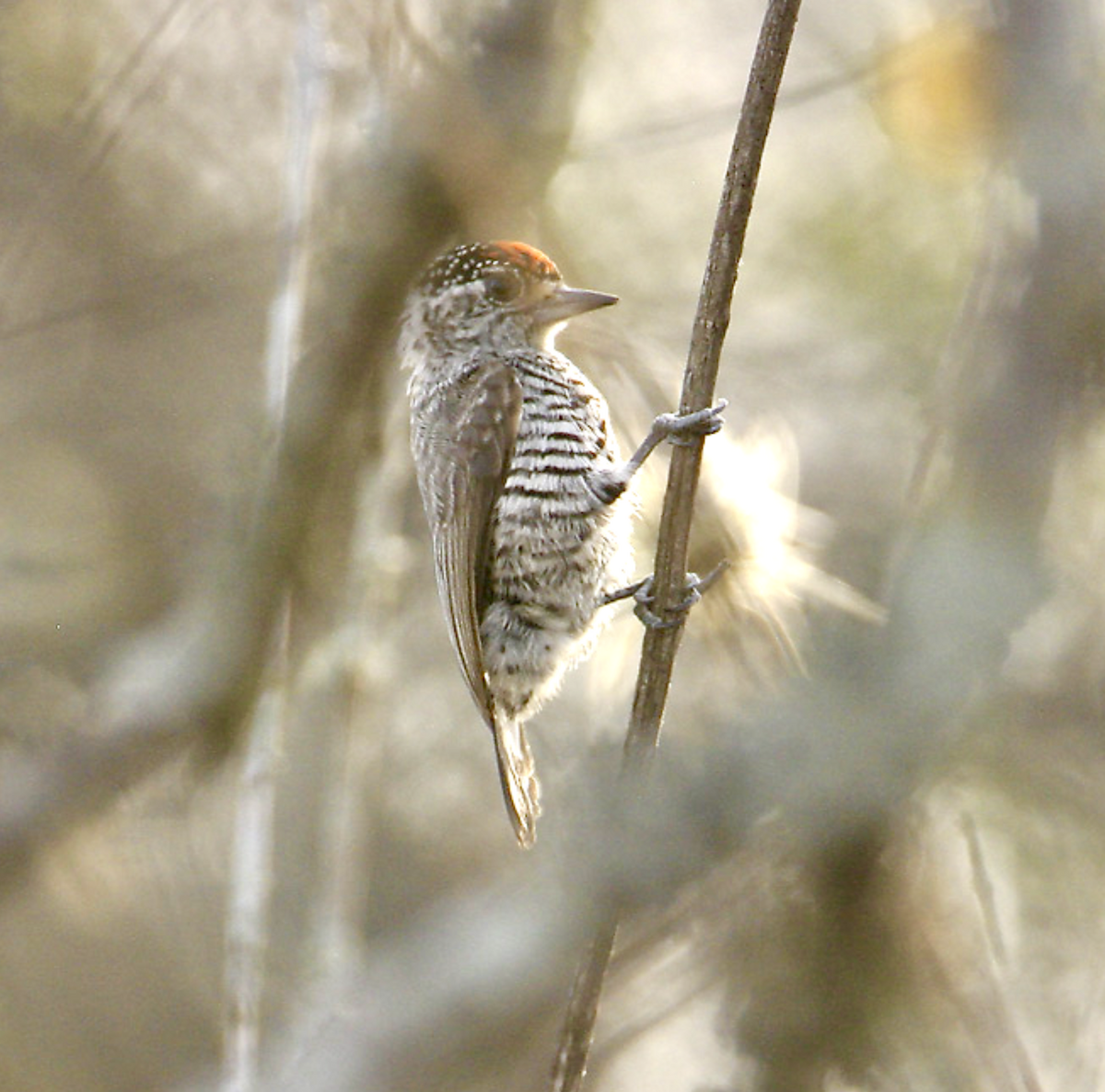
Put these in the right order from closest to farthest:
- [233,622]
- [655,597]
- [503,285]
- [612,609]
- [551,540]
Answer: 1. [655,597]
2. [551,540]
3. [612,609]
4. [503,285]
5. [233,622]

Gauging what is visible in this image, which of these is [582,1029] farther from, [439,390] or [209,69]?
[209,69]

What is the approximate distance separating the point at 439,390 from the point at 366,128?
2.66ft

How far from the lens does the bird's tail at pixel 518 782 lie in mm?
3896

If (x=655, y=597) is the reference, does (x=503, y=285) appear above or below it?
above

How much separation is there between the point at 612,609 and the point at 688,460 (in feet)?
3.99

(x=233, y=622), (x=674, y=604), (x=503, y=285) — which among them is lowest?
(x=674, y=604)

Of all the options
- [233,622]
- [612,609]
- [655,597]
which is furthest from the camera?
[233,622]

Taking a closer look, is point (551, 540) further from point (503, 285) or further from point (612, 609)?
point (503, 285)

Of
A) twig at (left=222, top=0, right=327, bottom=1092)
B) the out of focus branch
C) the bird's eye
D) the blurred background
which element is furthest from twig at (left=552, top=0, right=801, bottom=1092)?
the out of focus branch

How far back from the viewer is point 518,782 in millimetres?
4039

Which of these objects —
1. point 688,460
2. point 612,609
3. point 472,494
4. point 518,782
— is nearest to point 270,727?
point 518,782

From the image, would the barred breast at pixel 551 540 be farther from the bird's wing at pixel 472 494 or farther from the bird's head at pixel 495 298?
the bird's head at pixel 495 298

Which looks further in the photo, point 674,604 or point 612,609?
point 612,609

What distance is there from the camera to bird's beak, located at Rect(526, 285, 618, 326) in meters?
4.10
